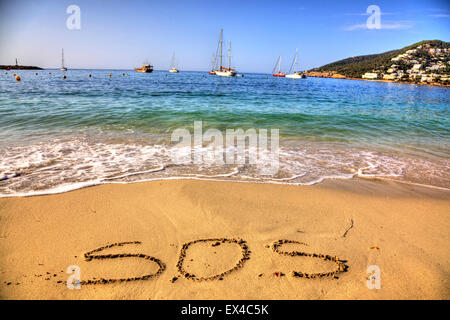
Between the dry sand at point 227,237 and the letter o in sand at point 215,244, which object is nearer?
the dry sand at point 227,237

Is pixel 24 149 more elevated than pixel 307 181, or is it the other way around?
pixel 24 149

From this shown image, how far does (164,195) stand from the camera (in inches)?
184

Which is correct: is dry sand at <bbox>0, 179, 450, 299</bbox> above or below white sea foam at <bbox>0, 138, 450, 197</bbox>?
below

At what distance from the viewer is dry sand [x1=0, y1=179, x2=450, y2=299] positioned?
2625 millimetres

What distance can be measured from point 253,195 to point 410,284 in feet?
9.02

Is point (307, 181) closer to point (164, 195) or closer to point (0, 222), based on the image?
point (164, 195)

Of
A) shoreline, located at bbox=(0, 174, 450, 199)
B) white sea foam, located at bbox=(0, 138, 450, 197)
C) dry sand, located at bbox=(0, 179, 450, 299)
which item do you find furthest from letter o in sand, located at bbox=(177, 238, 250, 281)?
white sea foam, located at bbox=(0, 138, 450, 197)

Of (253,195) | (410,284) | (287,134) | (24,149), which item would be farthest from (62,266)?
(287,134)

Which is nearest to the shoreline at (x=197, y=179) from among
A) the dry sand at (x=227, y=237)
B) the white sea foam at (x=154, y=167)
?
the white sea foam at (x=154, y=167)

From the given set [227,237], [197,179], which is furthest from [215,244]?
[197,179]

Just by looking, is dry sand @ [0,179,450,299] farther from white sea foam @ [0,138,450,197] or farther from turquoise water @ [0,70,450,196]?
turquoise water @ [0,70,450,196]

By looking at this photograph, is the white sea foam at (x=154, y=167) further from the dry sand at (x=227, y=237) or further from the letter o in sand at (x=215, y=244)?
the letter o in sand at (x=215, y=244)

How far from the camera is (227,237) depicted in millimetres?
3463

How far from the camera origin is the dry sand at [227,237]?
262cm
